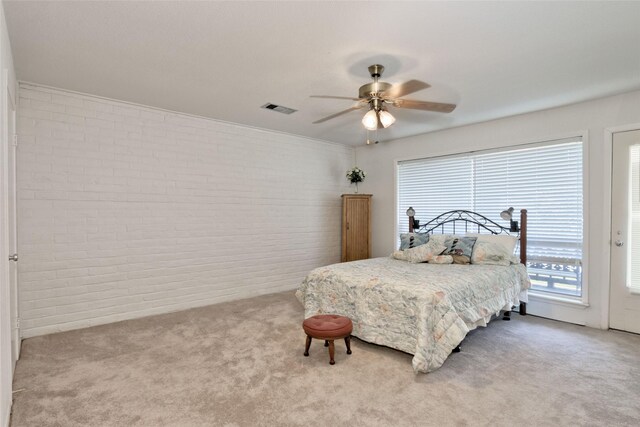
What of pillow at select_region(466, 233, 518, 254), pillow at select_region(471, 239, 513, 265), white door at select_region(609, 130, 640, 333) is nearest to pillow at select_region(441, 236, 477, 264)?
pillow at select_region(471, 239, 513, 265)

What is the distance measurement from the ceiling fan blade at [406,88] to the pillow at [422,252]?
82.3 inches

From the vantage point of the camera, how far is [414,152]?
5.47 metres

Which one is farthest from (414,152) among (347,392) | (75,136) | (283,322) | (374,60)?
(75,136)

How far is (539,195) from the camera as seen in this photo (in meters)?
4.18

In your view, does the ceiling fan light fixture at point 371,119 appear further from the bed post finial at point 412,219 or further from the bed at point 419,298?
the bed post finial at point 412,219

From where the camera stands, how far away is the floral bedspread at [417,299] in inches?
107

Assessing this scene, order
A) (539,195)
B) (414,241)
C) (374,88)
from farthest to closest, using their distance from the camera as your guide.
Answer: (414,241)
(539,195)
(374,88)

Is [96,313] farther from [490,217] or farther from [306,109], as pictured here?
[490,217]

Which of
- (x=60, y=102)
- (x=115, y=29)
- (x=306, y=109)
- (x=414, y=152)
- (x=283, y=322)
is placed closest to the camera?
(x=115, y=29)

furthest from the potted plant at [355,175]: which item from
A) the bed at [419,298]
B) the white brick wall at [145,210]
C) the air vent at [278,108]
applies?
the bed at [419,298]

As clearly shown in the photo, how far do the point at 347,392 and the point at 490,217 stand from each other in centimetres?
336

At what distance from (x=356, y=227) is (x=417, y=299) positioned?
313cm

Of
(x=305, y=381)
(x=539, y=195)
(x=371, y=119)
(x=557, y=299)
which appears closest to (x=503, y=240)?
(x=539, y=195)

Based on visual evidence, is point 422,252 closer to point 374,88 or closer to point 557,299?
point 557,299
